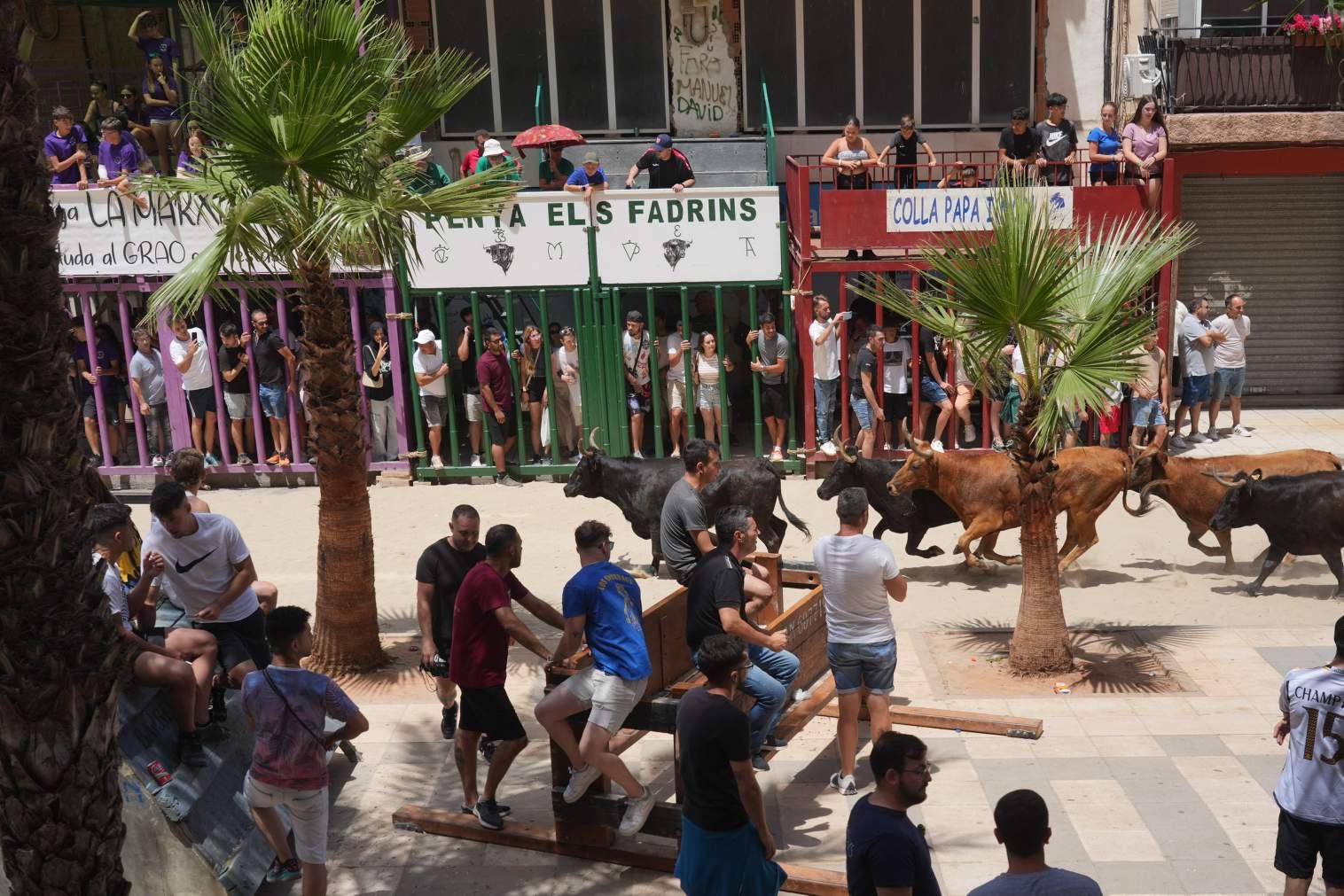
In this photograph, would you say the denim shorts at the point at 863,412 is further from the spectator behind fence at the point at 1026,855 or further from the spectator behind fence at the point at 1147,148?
the spectator behind fence at the point at 1026,855

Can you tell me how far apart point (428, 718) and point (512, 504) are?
19.1ft

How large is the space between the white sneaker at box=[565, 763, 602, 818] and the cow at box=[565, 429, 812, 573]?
4877 millimetres

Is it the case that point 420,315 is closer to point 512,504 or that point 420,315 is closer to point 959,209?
point 512,504

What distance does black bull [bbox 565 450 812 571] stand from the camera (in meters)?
12.1

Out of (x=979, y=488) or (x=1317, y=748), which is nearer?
(x=1317, y=748)

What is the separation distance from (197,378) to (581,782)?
10.7 metres

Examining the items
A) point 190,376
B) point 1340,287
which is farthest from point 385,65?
point 1340,287

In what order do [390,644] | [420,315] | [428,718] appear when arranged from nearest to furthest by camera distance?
[428,718] → [390,644] → [420,315]

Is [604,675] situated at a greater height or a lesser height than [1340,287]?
lesser

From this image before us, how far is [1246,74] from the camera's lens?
56.1 feet

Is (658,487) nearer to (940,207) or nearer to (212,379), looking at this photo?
(940,207)

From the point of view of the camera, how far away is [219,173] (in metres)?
10.1

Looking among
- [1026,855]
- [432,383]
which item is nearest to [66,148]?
[432,383]

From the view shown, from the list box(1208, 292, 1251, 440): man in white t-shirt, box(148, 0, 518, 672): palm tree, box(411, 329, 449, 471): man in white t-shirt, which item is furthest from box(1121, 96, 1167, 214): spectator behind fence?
box(148, 0, 518, 672): palm tree
